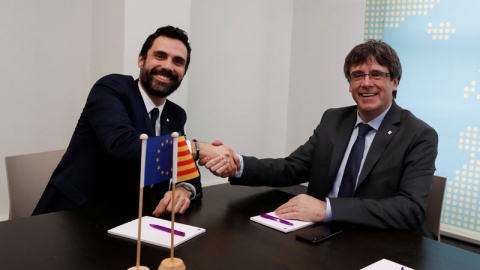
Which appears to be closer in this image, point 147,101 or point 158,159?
point 158,159

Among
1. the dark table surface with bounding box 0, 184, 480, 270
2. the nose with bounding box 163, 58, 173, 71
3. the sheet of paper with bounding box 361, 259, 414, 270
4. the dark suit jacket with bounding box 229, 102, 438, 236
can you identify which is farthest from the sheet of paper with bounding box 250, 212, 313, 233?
the nose with bounding box 163, 58, 173, 71

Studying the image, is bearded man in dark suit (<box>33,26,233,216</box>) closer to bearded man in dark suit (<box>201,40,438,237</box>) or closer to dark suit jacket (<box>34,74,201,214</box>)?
dark suit jacket (<box>34,74,201,214</box>)

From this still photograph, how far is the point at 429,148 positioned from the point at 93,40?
3022 millimetres

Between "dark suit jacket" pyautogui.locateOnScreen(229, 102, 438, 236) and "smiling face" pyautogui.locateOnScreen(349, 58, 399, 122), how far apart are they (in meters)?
0.07

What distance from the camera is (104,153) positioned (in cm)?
204

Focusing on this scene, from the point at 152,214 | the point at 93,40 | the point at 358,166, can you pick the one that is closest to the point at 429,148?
the point at 358,166

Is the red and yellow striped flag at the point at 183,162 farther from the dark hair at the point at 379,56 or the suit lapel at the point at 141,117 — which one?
the dark hair at the point at 379,56

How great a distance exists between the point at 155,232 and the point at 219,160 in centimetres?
78

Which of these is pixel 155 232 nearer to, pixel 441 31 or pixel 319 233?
pixel 319 233

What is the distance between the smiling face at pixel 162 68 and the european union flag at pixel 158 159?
105cm

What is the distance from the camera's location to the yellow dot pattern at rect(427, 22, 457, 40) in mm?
3922

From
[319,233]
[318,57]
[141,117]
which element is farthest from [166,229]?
[318,57]

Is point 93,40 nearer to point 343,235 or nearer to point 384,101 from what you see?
A: point 384,101

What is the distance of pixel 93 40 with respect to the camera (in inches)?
147
